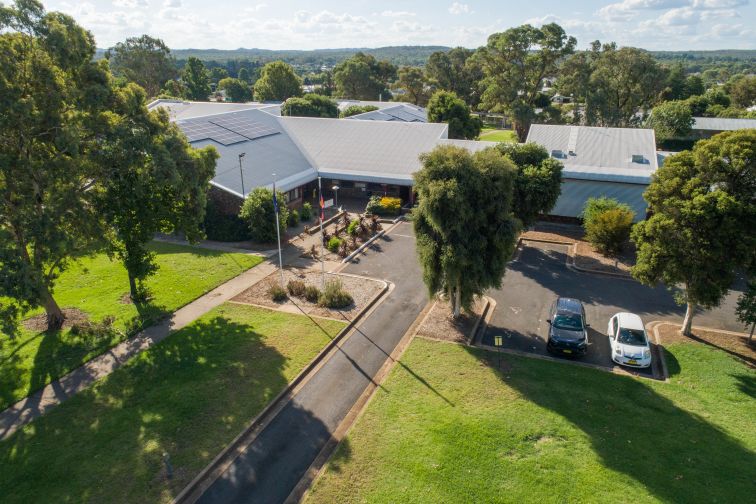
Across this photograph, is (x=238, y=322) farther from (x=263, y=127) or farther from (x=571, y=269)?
(x=263, y=127)

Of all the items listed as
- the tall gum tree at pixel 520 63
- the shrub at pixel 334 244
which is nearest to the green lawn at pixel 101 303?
the shrub at pixel 334 244

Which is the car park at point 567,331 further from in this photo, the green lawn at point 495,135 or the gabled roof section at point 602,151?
the green lawn at point 495,135

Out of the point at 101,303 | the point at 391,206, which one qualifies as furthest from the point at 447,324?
the point at 391,206

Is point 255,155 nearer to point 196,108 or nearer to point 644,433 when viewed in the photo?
point 196,108

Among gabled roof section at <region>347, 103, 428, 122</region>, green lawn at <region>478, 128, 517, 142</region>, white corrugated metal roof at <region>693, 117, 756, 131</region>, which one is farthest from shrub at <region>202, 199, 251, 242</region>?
white corrugated metal roof at <region>693, 117, 756, 131</region>

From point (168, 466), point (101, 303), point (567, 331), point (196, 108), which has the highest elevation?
point (196, 108)

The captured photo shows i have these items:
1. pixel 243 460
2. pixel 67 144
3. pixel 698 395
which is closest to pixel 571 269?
pixel 698 395
